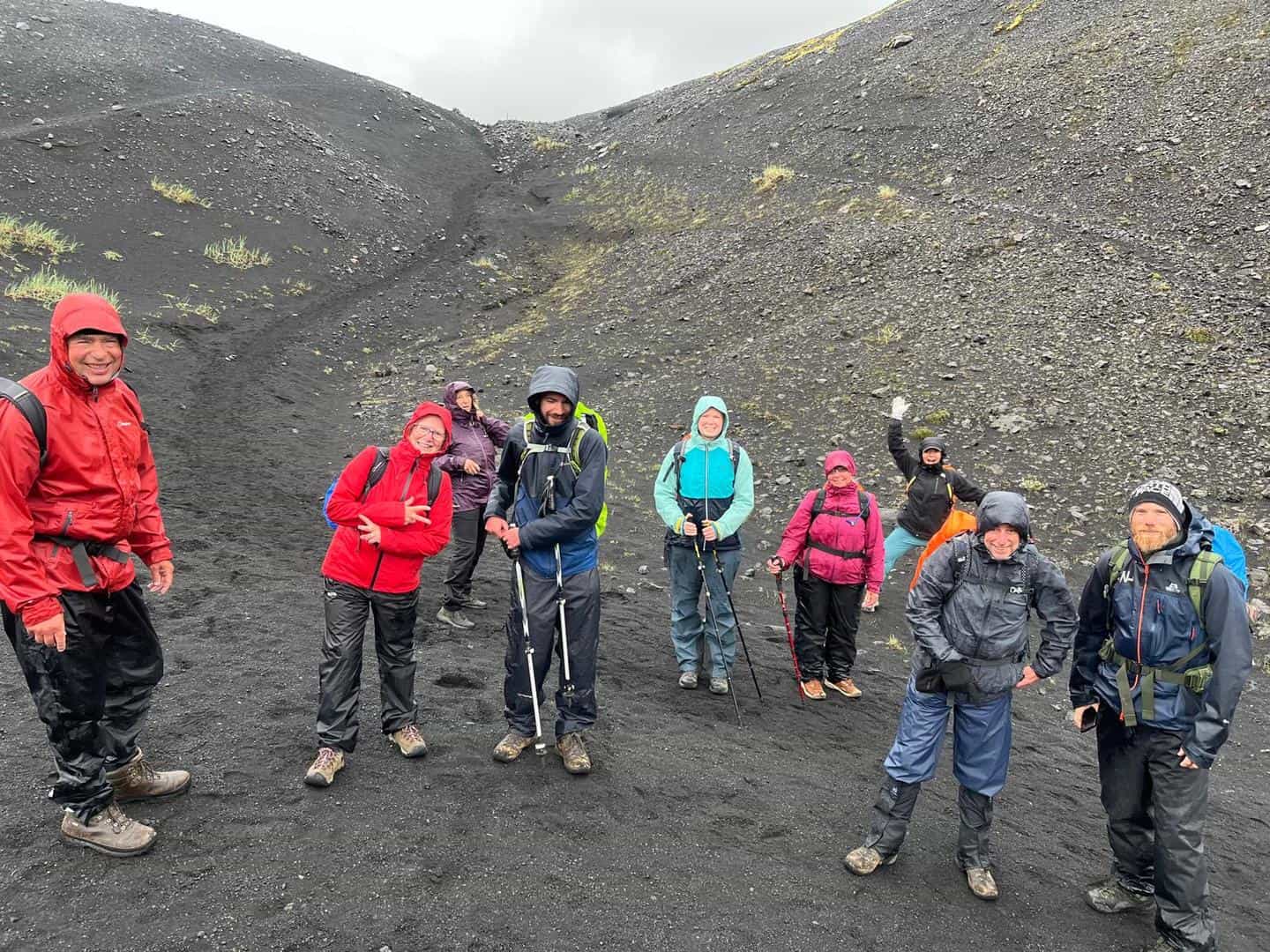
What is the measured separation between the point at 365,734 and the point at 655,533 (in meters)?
7.12

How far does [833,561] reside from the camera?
6.79m

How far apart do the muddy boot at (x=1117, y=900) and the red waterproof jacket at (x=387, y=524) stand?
14.1ft

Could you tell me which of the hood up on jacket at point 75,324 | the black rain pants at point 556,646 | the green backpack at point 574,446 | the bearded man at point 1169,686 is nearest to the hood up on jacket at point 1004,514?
the bearded man at point 1169,686

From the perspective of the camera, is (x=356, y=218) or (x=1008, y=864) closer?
(x=1008, y=864)

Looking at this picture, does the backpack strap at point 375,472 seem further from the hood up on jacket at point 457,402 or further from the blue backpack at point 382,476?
the hood up on jacket at point 457,402

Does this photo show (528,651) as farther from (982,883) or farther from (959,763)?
(982,883)

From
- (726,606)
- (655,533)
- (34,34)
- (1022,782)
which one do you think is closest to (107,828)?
(726,606)

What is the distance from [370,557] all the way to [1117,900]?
4.77 metres

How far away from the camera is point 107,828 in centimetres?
377

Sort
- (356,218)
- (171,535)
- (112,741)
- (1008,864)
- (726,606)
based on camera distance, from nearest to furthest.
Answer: (112,741)
(1008,864)
(726,606)
(171,535)
(356,218)

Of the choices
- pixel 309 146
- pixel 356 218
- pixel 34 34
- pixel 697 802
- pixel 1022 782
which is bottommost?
pixel 1022 782

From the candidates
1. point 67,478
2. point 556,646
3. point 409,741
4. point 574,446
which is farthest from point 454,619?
point 67,478

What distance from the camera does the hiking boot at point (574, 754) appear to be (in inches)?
199

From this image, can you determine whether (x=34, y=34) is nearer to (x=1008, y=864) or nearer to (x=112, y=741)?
(x=112, y=741)
